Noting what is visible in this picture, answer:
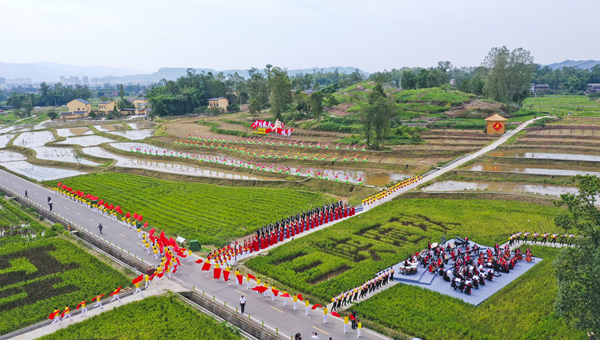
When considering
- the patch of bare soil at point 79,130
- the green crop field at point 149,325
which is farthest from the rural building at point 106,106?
the green crop field at point 149,325

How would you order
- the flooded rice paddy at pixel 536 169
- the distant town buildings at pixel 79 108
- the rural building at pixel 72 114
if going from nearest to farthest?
1. the flooded rice paddy at pixel 536 169
2. the rural building at pixel 72 114
3. the distant town buildings at pixel 79 108

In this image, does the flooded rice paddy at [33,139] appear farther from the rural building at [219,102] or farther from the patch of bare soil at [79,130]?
the rural building at [219,102]

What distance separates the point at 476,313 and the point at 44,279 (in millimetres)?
23816

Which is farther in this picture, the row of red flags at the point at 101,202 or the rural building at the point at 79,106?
the rural building at the point at 79,106

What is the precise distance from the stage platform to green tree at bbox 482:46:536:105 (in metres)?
65.4

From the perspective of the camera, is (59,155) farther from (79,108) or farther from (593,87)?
(593,87)

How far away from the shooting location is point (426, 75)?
102m

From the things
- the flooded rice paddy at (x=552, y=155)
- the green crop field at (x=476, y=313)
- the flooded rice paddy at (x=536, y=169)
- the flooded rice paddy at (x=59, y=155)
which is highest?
the flooded rice paddy at (x=552, y=155)

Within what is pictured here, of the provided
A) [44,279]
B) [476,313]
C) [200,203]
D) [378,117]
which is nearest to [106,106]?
[378,117]

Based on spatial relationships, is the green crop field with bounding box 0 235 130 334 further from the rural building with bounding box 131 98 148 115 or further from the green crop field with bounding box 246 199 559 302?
the rural building with bounding box 131 98 148 115

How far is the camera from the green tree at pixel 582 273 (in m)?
14.6

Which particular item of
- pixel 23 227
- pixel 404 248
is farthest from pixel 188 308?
pixel 23 227

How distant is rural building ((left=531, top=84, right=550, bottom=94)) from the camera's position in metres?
135

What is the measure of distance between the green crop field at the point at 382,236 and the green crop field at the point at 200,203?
564 cm
